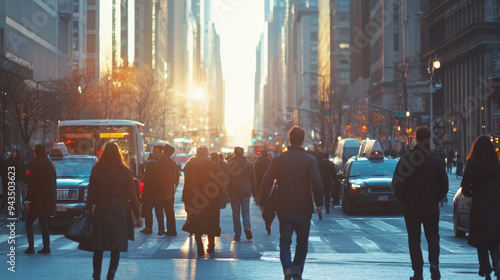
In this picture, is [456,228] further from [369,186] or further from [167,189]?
[369,186]

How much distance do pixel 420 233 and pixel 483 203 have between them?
0.87m

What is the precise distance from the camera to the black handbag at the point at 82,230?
11039mm

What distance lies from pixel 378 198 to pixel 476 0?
59.6 meters

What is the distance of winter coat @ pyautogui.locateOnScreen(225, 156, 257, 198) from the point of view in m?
18.8

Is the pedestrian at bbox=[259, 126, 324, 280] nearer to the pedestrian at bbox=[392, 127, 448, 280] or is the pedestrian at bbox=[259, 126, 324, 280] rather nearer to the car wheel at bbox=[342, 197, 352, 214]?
the pedestrian at bbox=[392, 127, 448, 280]

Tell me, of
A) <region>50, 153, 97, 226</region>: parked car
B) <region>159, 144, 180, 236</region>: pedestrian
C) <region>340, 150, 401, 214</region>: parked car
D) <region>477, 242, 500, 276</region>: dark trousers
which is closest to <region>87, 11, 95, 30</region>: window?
<region>340, 150, 401, 214</region>: parked car

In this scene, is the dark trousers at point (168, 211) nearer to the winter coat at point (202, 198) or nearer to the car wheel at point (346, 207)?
the winter coat at point (202, 198)

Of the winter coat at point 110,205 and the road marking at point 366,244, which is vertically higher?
the winter coat at point 110,205

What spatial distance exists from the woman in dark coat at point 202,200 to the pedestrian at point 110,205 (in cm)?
373

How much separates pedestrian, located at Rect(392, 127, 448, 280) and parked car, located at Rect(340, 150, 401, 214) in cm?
1427

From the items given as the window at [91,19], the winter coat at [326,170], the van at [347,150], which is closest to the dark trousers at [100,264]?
the winter coat at [326,170]

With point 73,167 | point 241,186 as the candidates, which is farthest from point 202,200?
point 73,167

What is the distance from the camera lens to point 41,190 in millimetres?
15305

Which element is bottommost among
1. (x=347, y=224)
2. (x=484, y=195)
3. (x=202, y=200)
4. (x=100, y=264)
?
(x=347, y=224)
